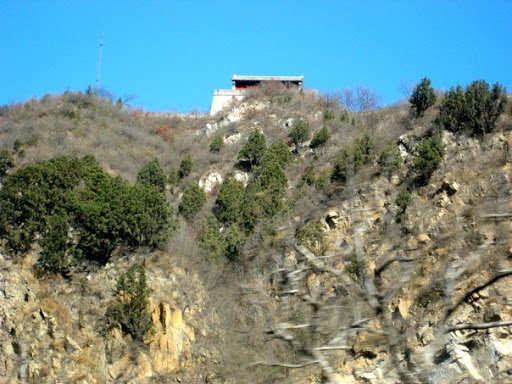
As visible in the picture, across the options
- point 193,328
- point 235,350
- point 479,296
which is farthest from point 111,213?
point 479,296

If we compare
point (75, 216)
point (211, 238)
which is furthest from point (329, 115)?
point (75, 216)

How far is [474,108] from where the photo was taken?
1013 inches

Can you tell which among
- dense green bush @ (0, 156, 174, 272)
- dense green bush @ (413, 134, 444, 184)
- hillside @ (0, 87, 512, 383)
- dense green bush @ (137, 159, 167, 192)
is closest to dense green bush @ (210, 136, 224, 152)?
hillside @ (0, 87, 512, 383)

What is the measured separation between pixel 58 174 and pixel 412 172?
13.4m

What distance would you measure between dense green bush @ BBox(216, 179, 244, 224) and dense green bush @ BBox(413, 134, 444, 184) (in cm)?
711

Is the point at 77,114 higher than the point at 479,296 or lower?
higher

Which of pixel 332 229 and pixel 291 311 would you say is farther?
pixel 332 229

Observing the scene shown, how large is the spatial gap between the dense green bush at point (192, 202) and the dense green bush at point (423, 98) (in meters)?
→ 10.8

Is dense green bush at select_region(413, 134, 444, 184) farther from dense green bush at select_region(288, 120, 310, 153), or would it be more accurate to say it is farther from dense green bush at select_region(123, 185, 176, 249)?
dense green bush at select_region(123, 185, 176, 249)

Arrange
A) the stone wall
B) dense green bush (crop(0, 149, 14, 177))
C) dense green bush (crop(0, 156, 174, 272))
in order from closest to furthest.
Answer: dense green bush (crop(0, 156, 174, 272)) < dense green bush (crop(0, 149, 14, 177)) < the stone wall

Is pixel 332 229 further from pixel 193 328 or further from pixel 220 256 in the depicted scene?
pixel 193 328

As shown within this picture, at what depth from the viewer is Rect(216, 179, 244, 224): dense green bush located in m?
25.0

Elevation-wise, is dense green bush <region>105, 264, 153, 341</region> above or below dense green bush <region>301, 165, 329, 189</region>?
below

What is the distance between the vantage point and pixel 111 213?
21641 mm
